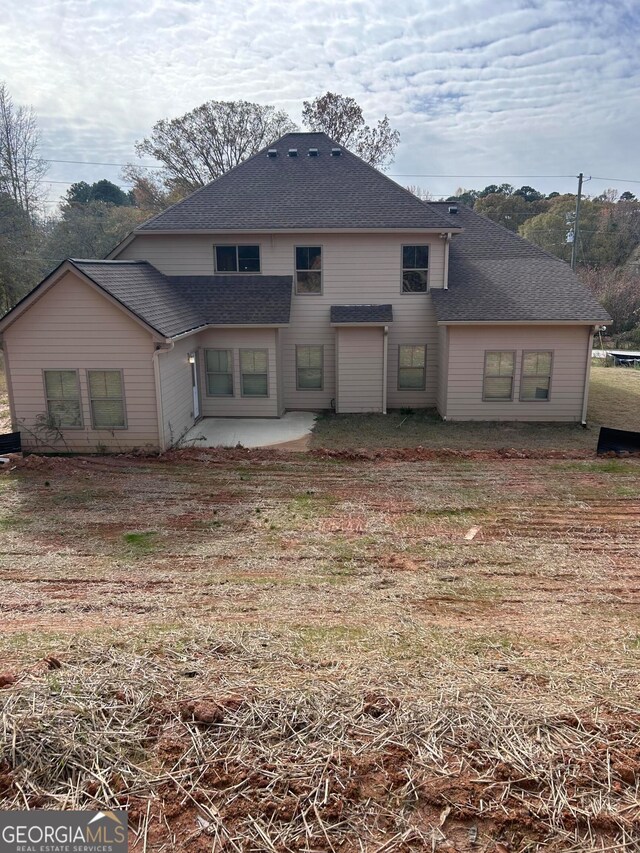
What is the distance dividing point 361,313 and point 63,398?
26.7 ft

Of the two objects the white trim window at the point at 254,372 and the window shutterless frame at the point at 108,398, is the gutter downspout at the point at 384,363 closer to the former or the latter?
the white trim window at the point at 254,372

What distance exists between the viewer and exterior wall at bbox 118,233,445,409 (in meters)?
16.4

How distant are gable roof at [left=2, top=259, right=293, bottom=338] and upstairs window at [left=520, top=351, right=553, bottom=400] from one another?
22.0 ft

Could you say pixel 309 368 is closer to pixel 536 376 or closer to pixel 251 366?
pixel 251 366

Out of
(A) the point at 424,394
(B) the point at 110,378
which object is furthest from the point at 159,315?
(A) the point at 424,394

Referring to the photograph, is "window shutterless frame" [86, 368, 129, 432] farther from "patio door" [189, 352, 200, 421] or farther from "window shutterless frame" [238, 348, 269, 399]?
"window shutterless frame" [238, 348, 269, 399]

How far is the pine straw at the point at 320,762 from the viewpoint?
10.2 feet

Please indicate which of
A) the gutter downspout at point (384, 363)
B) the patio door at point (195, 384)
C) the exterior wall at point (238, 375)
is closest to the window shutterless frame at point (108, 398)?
the patio door at point (195, 384)

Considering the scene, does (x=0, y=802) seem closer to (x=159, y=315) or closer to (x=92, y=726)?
(x=92, y=726)

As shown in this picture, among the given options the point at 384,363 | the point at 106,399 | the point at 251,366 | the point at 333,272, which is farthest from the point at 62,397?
the point at 384,363

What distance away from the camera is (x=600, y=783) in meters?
Answer: 3.36

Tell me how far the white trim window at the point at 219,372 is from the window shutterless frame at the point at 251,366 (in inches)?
12.7

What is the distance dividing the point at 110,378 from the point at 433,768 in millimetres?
11377

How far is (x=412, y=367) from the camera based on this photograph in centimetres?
1714
